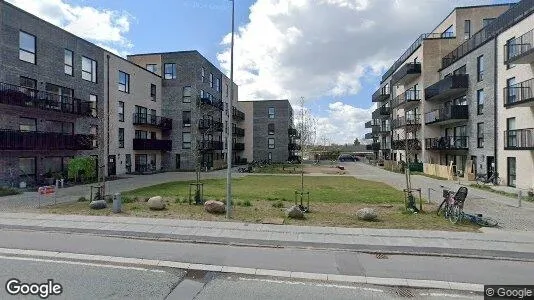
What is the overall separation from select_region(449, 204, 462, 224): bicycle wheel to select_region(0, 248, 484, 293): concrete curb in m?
5.49

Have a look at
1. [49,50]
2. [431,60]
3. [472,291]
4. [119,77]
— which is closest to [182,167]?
[119,77]

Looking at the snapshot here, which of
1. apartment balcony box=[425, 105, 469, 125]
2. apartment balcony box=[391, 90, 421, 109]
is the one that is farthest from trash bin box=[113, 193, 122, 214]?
apartment balcony box=[391, 90, 421, 109]

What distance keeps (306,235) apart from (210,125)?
113 ft

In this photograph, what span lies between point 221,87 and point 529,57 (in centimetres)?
3786

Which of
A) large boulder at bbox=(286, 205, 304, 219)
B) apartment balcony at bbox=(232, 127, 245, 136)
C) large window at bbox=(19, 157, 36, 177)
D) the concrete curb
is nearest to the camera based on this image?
the concrete curb

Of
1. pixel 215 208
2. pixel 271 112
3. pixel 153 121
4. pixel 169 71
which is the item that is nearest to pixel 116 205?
pixel 215 208

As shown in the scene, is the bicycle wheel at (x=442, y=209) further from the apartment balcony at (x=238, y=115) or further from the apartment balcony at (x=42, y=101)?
the apartment balcony at (x=238, y=115)

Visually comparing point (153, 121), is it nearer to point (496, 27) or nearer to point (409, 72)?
point (409, 72)

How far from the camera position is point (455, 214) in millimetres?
10953

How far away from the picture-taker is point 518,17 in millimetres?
22219

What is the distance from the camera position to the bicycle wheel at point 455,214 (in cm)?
1080

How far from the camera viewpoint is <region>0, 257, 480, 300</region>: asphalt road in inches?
211

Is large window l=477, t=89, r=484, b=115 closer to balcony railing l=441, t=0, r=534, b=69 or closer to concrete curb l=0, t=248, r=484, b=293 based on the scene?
balcony railing l=441, t=0, r=534, b=69

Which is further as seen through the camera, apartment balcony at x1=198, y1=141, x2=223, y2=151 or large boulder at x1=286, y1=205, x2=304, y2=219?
apartment balcony at x1=198, y1=141, x2=223, y2=151
